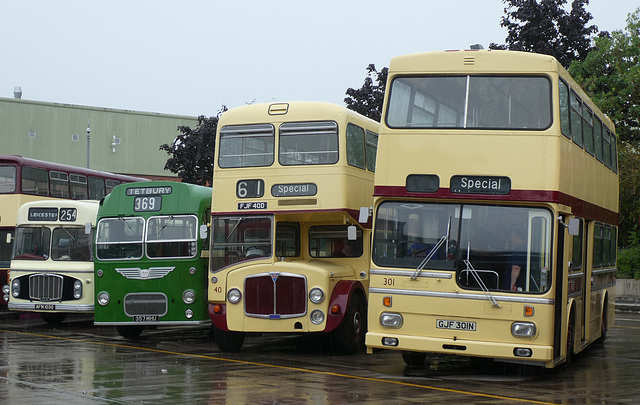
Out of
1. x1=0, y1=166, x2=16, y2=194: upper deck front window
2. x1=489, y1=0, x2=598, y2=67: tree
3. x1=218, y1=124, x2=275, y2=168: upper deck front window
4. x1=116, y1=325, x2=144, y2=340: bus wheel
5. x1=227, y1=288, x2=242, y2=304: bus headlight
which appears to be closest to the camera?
x1=227, y1=288, x2=242, y2=304: bus headlight

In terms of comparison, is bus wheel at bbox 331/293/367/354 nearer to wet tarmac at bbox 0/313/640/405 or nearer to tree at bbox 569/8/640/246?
wet tarmac at bbox 0/313/640/405

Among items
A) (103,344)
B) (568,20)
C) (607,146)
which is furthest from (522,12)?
(103,344)

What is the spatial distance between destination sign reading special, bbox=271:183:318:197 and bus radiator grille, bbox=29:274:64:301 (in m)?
8.12

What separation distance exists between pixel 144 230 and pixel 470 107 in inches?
324

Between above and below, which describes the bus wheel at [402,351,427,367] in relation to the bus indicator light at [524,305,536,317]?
below

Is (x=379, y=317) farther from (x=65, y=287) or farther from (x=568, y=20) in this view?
(x=568, y=20)

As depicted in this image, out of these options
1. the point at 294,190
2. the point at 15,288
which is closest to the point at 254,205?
the point at 294,190

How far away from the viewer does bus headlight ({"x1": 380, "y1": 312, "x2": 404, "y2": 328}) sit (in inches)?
525

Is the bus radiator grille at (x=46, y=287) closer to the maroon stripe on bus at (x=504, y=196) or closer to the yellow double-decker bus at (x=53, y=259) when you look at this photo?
the yellow double-decker bus at (x=53, y=259)

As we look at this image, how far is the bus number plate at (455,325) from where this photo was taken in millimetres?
12945

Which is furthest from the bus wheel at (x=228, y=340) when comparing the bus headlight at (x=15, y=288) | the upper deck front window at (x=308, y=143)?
the bus headlight at (x=15, y=288)

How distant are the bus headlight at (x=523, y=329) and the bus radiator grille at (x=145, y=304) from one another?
26.6ft

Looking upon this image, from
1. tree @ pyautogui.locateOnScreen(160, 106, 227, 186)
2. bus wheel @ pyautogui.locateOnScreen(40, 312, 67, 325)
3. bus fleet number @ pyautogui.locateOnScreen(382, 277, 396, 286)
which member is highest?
tree @ pyautogui.locateOnScreen(160, 106, 227, 186)

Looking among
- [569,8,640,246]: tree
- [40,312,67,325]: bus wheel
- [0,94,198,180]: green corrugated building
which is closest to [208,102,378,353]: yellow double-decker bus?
[40,312,67,325]: bus wheel
